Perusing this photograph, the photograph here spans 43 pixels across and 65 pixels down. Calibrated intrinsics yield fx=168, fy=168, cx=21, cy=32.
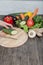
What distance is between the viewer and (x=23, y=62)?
0.98 meters

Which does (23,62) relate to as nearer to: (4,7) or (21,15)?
(21,15)

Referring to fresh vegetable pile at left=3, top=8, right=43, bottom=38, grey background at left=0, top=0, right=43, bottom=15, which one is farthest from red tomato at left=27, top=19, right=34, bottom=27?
→ grey background at left=0, top=0, right=43, bottom=15

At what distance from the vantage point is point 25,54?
1.05 meters

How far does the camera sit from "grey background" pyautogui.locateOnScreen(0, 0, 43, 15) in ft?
6.06

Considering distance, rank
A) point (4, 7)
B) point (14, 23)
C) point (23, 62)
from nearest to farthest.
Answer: point (23, 62) → point (14, 23) → point (4, 7)

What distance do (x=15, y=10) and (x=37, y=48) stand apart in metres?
0.86

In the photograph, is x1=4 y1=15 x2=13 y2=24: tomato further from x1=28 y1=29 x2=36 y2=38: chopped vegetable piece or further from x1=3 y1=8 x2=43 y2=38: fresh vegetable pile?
x1=28 y1=29 x2=36 y2=38: chopped vegetable piece

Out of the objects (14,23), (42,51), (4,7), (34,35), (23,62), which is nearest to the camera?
(23,62)

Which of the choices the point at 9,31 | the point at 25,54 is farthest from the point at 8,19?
the point at 25,54

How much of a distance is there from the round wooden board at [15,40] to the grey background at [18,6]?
691mm

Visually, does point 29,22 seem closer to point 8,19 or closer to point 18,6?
point 8,19

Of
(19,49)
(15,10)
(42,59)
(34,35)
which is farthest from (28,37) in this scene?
(15,10)

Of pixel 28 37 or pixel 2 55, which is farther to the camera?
pixel 28 37

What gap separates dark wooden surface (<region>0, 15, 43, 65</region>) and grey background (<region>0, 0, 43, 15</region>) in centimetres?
76
